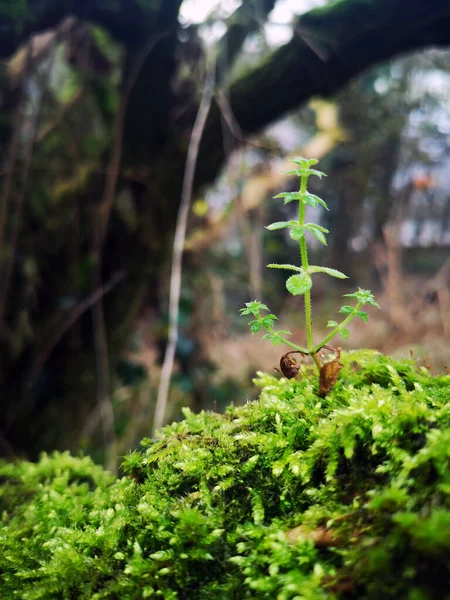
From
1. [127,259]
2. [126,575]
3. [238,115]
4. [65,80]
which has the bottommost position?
[126,575]

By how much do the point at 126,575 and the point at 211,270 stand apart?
4726 mm

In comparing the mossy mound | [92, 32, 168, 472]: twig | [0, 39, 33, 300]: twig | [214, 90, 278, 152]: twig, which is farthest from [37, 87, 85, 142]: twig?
the mossy mound

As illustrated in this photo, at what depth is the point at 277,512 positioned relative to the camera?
2.68 ft

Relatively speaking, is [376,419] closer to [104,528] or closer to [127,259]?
[104,528]

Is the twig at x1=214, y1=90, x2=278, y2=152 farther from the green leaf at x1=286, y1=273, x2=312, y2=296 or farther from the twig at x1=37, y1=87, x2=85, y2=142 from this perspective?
the green leaf at x1=286, y1=273, x2=312, y2=296

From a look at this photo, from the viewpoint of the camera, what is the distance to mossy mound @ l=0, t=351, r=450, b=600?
0.62m

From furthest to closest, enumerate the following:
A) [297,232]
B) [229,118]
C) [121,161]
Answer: [121,161], [229,118], [297,232]

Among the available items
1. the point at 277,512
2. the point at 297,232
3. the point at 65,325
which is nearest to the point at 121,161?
the point at 65,325

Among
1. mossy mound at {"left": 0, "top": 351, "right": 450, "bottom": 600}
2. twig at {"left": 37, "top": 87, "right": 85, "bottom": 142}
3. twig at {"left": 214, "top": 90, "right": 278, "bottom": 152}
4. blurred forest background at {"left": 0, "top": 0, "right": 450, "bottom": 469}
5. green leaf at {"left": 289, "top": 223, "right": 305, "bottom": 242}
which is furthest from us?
twig at {"left": 37, "top": 87, "right": 85, "bottom": 142}

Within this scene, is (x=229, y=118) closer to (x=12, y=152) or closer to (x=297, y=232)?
(x=12, y=152)

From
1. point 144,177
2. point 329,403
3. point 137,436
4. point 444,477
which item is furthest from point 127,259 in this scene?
point 444,477

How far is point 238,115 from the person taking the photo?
12.5 feet

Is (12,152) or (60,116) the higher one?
(60,116)

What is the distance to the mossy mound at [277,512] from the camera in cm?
62
